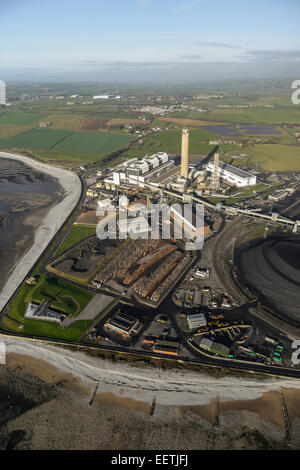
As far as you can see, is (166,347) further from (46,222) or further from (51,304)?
(46,222)

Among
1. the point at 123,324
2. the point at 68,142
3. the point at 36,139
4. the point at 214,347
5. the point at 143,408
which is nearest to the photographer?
the point at 143,408

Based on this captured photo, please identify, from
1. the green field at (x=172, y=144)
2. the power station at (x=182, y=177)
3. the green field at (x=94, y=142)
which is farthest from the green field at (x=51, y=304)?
the green field at (x=94, y=142)

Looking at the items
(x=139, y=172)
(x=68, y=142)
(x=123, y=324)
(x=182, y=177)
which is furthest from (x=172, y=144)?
(x=123, y=324)

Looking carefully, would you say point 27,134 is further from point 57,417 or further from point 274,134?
point 57,417

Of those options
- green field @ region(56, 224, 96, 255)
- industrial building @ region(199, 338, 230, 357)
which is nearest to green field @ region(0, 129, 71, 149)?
green field @ region(56, 224, 96, 255)

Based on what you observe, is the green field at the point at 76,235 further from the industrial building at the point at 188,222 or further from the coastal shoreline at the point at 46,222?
the industrial building at the point at 188,222

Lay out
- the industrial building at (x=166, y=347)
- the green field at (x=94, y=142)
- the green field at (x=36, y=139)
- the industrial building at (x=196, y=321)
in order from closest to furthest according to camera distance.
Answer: the industrial building at (x=166, y=347) → the industrial building at (x=196, y=321) → the green field at (x=94, y=142) → the green field at (x=36, y=139)
